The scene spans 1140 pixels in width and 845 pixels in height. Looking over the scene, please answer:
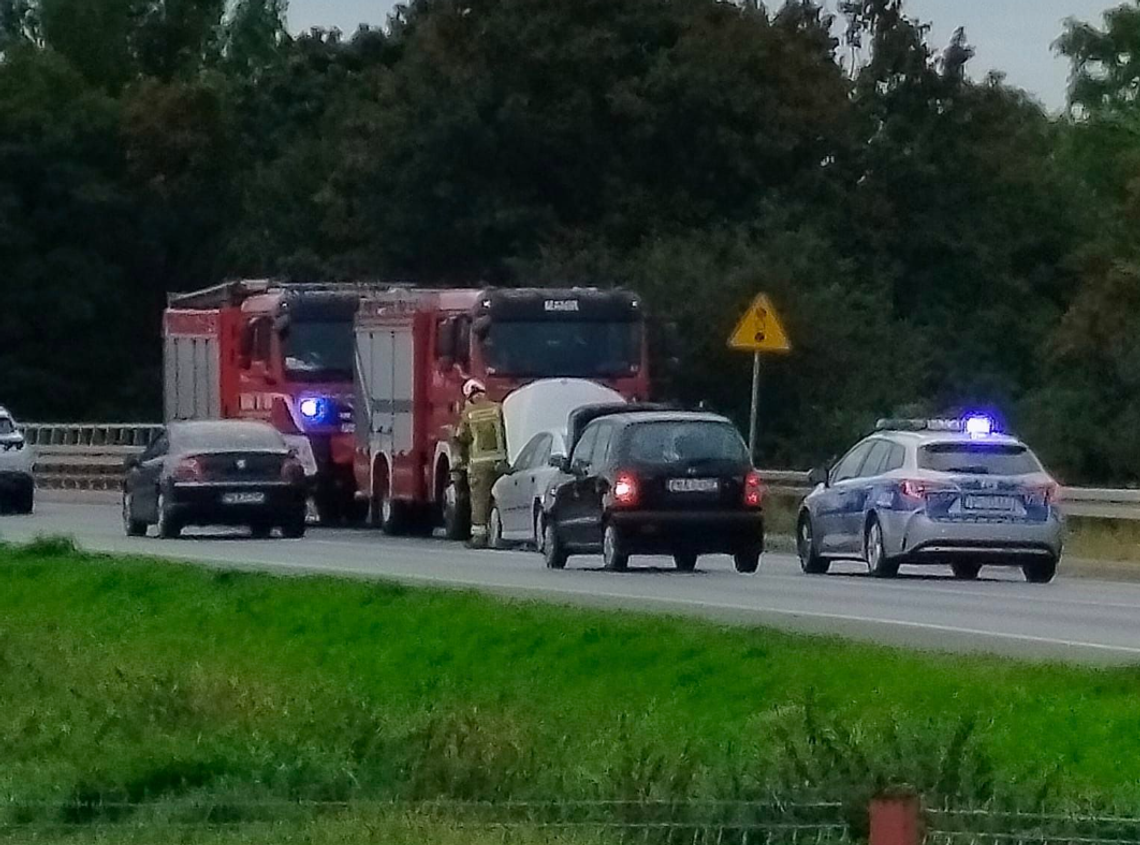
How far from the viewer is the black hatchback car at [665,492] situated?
30.2m

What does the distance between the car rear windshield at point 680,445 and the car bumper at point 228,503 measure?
859 cm

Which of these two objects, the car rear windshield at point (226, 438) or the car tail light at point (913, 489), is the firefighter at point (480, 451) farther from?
the car tail light at point (913, 489)

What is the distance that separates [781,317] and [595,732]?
126 ft

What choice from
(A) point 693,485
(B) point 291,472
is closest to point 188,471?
(B) point 291,472

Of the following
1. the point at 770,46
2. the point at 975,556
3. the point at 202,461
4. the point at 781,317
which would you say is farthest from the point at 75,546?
the point at 770,46

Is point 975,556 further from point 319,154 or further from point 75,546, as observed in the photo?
point 319,154

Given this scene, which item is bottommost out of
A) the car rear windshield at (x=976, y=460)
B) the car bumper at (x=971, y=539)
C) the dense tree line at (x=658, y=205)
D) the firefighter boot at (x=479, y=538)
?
the firefighter boot at (x=479, y=538)

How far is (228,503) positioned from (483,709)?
20320 mm

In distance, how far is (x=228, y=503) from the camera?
37.9 metres

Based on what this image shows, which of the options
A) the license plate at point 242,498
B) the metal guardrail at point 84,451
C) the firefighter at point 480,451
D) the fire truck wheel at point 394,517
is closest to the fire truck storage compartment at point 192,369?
the metal guardrail at point 84,451

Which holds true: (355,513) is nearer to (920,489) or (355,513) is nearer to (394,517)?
(394,517)

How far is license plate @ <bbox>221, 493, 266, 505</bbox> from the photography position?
124ft

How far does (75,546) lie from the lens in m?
32.8

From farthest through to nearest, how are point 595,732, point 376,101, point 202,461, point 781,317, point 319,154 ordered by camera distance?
point 319,154, point 376,101, point 781,317, point 202,461, point 595,732
